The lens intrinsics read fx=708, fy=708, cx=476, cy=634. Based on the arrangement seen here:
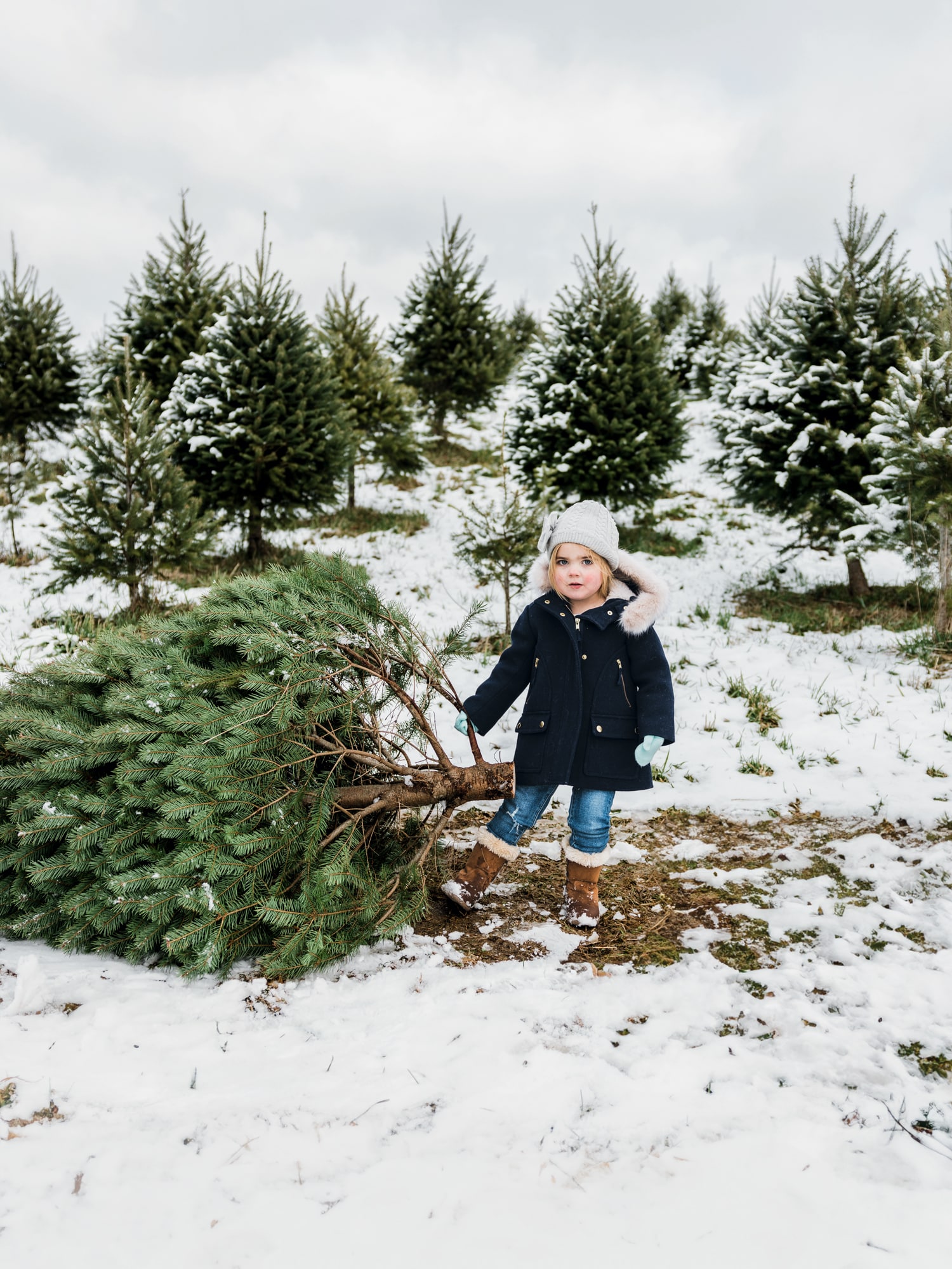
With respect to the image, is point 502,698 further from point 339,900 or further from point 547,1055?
point 547,1055

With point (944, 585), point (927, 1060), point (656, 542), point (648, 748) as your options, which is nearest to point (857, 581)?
point (944, 585)

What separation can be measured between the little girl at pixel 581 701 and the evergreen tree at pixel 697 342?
22.2 meters

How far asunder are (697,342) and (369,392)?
52.4 ft

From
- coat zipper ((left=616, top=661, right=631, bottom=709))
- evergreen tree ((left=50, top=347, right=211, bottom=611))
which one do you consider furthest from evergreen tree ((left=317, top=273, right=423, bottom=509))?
coat zipper ((left=616, top=661, right=631, bottom=709))

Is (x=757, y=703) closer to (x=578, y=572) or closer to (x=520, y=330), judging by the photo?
(x=578, y=572)

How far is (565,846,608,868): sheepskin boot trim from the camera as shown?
3.26 metres

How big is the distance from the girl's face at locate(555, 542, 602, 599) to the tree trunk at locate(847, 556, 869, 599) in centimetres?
740

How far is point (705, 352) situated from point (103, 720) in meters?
23.9

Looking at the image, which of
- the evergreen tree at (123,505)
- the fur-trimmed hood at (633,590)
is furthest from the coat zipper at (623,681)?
the evergreen tree at (123,505)

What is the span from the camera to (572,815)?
10.9 ft

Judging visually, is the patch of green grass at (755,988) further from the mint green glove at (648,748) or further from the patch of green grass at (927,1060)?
the mint green glove at (648,748)

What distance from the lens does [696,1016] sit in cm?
252

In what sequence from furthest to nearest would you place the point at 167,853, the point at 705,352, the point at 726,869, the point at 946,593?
the point at 705,352
the point at 946,593
the point at 726,869
the point at 167,853

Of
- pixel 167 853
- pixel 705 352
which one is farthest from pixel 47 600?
pixel 705 352
